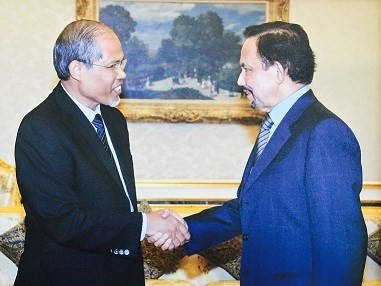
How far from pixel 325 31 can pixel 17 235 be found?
263 cm

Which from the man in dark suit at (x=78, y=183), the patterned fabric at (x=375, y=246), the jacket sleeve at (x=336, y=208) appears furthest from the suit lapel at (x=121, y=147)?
the patterned fabric at (x=375, y=246)

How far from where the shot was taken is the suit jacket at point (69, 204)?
209 centimetres

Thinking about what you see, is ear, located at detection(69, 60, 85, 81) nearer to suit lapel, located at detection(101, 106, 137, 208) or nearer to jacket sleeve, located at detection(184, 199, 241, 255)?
suit lapel, located at detection(101, 106, 137, 208)

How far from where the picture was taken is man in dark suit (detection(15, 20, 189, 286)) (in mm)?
2098

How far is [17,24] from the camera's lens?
4172 mm

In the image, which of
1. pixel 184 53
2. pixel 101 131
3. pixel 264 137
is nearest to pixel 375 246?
pixel 184 53

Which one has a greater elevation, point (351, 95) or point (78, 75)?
point (78, 75)

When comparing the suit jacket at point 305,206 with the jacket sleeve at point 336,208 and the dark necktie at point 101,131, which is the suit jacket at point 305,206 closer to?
the jacket sleeve at point 336,208

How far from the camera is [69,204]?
210 centimetres

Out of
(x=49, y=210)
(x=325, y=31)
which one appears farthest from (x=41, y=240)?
(x=325, y=31)

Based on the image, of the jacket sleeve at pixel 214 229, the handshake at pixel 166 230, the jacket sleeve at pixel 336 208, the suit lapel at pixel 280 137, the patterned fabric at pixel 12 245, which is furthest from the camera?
the patterned fabric at pixel 12 245

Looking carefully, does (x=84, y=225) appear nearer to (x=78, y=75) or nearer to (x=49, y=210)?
(x=49, y=210)

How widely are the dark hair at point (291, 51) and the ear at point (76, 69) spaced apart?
740 millimetres

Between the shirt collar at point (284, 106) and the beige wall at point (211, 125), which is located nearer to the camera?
the shirt collar at point (284, 106)
